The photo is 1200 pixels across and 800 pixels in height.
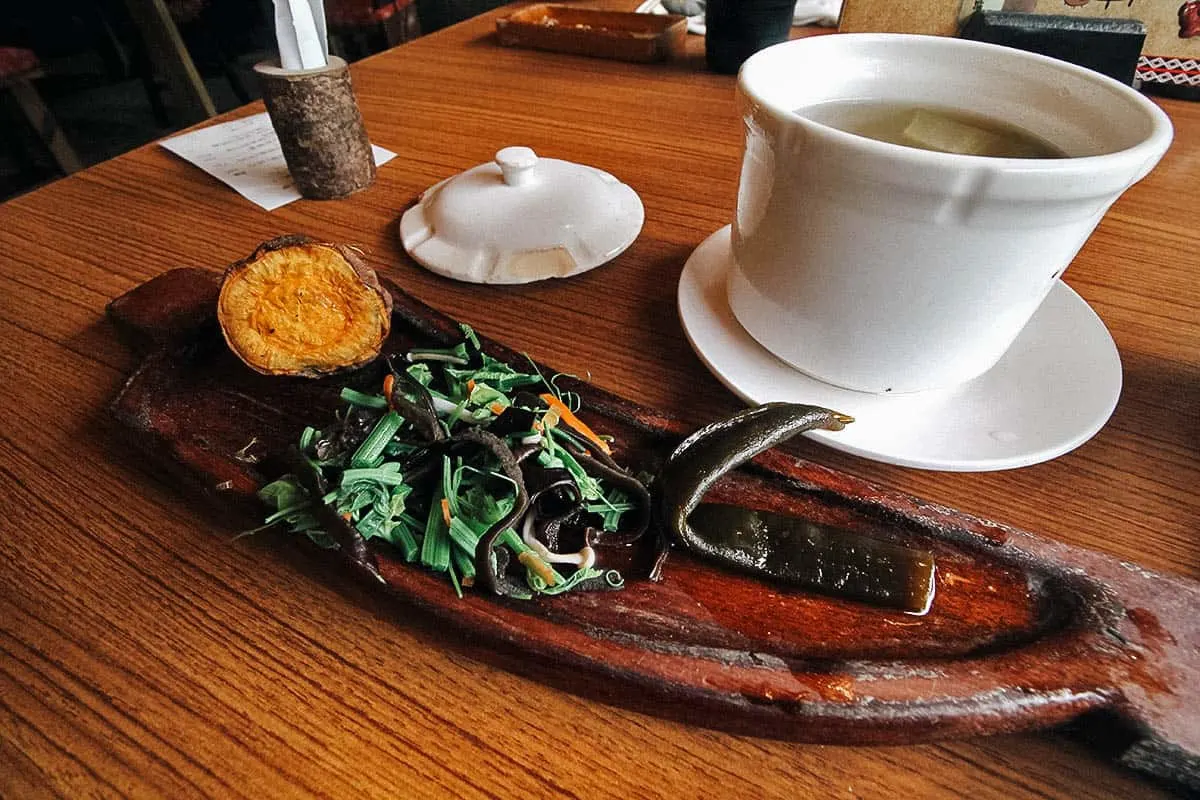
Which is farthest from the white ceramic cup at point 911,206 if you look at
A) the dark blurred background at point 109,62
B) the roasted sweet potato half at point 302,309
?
the dark blurred background at point 109,62

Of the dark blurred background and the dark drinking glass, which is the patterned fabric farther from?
the dark blurred background

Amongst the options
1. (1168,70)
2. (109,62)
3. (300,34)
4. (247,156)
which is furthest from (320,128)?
(109,62)

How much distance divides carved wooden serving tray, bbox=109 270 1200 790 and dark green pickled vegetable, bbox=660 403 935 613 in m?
0.01

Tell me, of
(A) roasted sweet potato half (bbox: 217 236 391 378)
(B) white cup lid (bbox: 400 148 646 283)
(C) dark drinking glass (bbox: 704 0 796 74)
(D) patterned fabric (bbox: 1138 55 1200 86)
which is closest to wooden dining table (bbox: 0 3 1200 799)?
(B) white cup lid (bbox: 400 148 646 283)

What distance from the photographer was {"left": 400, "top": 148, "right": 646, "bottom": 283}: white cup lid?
2.47 feet

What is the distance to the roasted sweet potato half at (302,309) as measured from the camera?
570mm

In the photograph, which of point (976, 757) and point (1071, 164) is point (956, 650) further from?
point (1071, 164)

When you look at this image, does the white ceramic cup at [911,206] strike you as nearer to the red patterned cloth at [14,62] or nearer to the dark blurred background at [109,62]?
the dark blurred background at [109,62]

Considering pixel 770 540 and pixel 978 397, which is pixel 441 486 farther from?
pixel 978 397

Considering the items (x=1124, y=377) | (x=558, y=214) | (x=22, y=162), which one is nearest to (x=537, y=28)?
(x=558, y=214)

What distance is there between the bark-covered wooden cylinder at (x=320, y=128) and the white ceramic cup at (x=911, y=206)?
0.56 m

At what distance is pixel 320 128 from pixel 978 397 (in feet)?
2.69

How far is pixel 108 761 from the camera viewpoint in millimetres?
379

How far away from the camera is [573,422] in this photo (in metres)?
0.51
